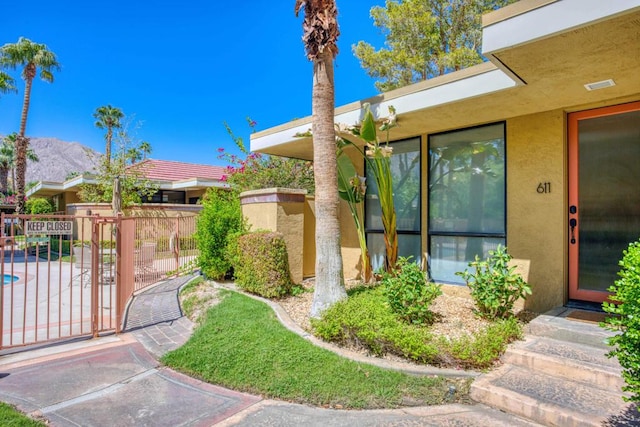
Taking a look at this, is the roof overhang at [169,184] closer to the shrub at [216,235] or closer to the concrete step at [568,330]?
the shrub at [216,235]

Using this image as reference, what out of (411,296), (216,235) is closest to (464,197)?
(411,296)

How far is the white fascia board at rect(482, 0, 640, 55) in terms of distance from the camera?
3250mm

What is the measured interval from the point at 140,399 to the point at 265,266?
3.40 meters

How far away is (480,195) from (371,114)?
2556 mm

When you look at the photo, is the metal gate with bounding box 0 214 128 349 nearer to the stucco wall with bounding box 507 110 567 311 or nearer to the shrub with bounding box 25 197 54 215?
the stucco wall with bounding box 507 110 567 311

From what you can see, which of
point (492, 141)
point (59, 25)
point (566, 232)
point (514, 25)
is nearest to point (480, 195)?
point (492, 141)

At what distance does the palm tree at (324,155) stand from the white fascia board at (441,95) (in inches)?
46.2

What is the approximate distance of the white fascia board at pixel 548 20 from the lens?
325 centimetres

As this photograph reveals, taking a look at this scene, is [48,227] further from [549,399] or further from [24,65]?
[24,65]

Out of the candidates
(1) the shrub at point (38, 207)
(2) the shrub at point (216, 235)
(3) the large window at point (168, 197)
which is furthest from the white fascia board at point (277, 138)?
(1) the shrub at point (38, 207)

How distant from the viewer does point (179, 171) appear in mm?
23688

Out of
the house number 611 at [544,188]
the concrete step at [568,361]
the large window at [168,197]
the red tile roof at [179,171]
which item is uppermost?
the red tile roof at [179,171]

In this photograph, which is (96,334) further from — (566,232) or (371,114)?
(566,232)

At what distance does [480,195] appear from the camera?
678cm
